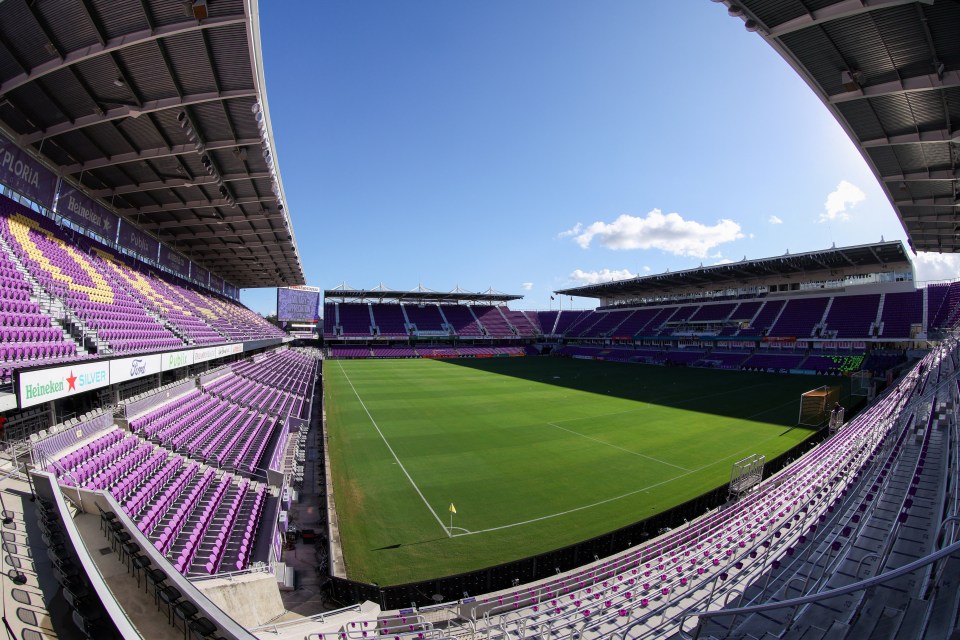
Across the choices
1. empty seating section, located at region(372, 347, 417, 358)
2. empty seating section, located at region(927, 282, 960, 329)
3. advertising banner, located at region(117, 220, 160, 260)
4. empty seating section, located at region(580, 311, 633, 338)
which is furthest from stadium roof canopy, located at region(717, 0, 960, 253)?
empty seating section, located at region(372, 347, 417, 358)

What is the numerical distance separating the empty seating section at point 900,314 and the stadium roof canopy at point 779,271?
3.00m

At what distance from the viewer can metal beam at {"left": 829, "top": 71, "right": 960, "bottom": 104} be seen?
903 cm

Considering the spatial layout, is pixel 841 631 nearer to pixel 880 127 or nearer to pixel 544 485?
pixel 544 485

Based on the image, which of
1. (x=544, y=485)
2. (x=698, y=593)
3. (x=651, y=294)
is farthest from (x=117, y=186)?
(x=651, y=294)

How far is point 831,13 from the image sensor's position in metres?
8.18

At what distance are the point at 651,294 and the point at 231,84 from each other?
64.5 m

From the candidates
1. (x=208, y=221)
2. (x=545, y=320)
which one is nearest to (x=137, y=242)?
(x=208, y=221)

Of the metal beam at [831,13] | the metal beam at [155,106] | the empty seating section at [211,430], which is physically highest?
the metal beam at [155,106]

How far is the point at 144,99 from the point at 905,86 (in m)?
20.8

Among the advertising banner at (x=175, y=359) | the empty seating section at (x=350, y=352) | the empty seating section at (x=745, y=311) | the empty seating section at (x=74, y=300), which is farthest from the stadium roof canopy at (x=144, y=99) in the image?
the empty seating section at (x=745, y=311)

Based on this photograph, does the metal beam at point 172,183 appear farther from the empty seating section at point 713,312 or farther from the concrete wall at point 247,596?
the empty seating section at point 713,312

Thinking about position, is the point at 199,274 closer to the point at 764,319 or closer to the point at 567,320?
the point at 764,319

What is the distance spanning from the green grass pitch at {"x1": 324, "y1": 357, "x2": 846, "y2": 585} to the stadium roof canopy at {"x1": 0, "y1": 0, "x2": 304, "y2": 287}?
13.2 metres

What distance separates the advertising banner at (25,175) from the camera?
565 inches
